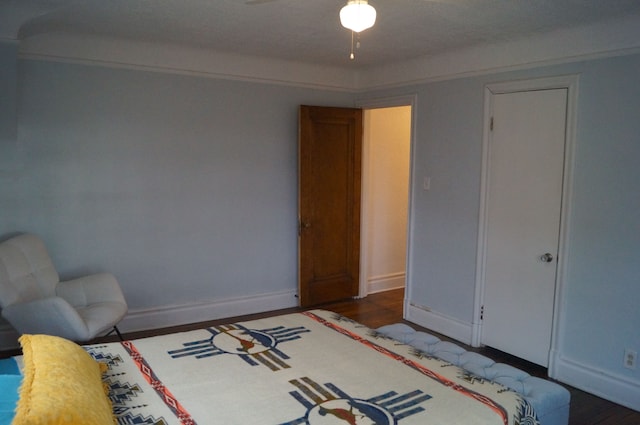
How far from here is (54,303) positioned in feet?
9.98

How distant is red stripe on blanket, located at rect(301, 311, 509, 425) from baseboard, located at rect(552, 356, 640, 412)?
1.75m

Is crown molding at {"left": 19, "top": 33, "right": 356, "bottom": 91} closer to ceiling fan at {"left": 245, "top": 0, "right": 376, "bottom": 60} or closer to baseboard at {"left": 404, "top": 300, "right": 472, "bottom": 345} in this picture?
baseboard at {"left": 404, "top": 300, "right": 472, "bottom": 345}

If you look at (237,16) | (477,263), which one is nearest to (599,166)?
(477,263)

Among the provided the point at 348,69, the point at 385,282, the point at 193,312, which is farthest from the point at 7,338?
the point at 348,69

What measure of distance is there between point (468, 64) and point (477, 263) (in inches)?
64.9

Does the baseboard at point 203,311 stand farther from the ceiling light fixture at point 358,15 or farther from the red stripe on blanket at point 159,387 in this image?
the ceiling light fixture at point 358,15

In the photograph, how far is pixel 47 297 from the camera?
132 inches

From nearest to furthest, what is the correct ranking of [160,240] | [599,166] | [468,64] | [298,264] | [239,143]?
[599,166], [468,64], [160,240], [239,143], [298,264]

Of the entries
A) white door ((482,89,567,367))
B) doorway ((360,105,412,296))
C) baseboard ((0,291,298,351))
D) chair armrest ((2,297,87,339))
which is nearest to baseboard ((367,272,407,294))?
doorway ((360,105,412,296))

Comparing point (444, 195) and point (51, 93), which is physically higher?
point (51, 93)

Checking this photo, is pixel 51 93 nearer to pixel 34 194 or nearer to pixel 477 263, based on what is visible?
pixel 34 194

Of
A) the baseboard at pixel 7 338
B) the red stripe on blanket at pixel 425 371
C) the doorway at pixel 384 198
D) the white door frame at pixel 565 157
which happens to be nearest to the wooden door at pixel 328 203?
the doorway at pixel 384 198

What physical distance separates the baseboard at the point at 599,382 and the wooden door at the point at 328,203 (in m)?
2.34

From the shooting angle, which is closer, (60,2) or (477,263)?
(60,2)
